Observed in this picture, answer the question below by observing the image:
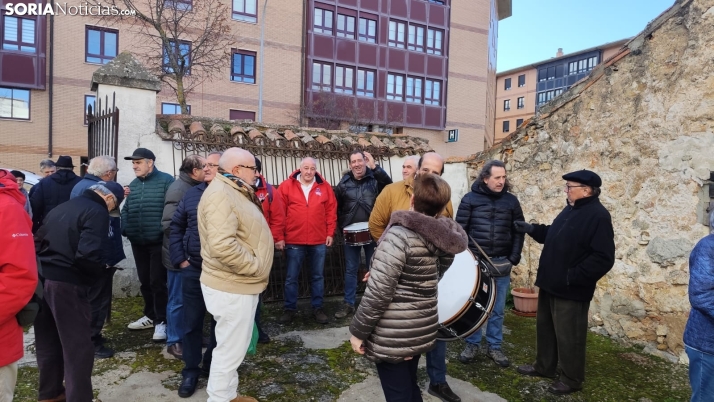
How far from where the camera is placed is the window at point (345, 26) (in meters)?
23.2

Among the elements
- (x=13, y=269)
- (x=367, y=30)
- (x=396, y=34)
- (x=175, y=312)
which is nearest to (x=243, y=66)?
(x=367, y=30)

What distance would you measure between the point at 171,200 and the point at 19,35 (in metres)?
19.0

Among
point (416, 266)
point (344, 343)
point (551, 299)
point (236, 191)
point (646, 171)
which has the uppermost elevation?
point (646, 171)

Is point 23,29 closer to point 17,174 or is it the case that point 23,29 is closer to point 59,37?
point 59,37

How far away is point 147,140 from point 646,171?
587 cm

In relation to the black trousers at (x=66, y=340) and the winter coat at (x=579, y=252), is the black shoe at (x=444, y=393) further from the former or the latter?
the black trousers at (x=66, y=340)

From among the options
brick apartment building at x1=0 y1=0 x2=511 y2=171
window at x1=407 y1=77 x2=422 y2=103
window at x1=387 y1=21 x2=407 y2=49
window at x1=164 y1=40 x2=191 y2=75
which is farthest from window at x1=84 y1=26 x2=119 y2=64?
window at x1=407 y1=77 x2=422 y2=103

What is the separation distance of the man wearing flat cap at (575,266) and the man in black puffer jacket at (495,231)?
1.41ft

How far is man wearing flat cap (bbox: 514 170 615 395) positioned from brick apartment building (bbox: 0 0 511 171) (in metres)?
15.5

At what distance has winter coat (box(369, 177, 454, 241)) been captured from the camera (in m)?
4.15

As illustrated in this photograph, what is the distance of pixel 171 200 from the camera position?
13.9ft

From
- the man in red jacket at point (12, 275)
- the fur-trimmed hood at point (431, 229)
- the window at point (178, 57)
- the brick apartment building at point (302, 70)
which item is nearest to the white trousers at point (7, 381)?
the man in red jacket at point (12, 275)

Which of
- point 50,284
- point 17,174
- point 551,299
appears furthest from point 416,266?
point 17,174

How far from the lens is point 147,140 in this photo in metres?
5.70
